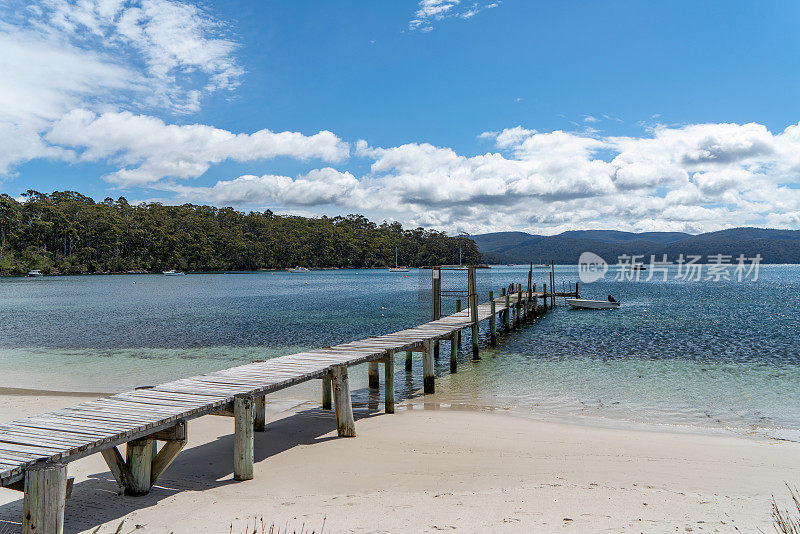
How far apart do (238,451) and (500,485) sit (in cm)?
335

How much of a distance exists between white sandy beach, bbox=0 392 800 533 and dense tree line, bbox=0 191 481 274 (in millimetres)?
59521

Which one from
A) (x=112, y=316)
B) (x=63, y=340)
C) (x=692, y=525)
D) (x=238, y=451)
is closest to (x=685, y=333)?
(x=692, y=525)

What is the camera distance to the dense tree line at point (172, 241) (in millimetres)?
101562

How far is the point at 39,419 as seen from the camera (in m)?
6.11

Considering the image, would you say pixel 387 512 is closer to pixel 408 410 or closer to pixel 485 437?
pixel 485 437

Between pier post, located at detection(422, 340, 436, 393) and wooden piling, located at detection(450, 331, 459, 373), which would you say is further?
wooden piling, located at detection(450, 331, 459, 373)

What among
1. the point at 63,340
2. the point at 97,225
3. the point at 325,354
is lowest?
the point at 63,340

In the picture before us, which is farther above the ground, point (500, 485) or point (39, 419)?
point (39, 419)

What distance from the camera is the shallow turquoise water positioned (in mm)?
12500

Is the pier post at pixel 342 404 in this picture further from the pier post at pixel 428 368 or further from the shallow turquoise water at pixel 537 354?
the pier post at pixel 428 368

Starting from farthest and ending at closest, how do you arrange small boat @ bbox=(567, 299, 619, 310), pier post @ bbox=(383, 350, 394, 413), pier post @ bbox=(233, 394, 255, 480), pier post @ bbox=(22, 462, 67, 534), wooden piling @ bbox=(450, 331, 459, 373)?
small boat @ bbox=(567, 299, 619, 310), wooden piling @ bbox=(450, 331, 459, 373), pier post @ bbox=(383, 350, 394, 413), pier post @ bbox=(233, 394, 255, 480), pier post @ bbox=(22, 462, 67, 534)

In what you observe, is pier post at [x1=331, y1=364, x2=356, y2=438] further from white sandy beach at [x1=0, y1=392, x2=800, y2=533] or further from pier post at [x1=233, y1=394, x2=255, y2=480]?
pier post at [x1=233, y1=394, x2=255, y2=480]

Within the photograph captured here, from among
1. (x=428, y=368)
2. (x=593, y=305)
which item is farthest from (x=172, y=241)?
(x=428, y=368)

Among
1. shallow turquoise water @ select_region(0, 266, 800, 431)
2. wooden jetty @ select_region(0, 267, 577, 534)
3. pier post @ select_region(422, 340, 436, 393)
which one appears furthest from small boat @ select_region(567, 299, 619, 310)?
wooden jetty @ select_region(0, 267, 577, 534)
